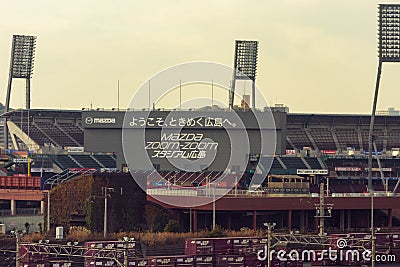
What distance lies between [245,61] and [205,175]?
1510 inches

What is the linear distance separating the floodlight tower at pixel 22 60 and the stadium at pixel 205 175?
8.4 inches

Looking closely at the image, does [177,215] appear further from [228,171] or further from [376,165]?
[376,165]

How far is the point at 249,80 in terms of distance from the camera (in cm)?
14525

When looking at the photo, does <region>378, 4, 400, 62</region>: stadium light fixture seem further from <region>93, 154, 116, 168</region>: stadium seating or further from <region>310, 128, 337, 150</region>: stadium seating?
<region>93, 154, 116, 168</region>: stadium seating

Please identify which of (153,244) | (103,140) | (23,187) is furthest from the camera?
(103,140)

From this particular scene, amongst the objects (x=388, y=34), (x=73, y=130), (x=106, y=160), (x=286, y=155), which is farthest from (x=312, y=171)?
(x=73, y=130)

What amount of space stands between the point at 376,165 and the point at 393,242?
6396 centimetres

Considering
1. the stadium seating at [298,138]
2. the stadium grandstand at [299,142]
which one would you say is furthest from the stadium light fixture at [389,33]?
the stadium seating at [298,138]

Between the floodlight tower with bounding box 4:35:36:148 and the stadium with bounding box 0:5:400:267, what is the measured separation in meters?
0.21

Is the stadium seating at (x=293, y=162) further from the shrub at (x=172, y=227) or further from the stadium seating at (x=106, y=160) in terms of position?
the shrub at (x=172, y=227)

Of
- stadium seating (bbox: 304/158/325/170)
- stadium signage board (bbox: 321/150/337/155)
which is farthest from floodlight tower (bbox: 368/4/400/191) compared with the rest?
stadium signage board (bbox: 321/150/337/155)

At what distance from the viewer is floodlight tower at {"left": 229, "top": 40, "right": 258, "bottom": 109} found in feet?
474

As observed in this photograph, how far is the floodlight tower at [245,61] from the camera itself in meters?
145

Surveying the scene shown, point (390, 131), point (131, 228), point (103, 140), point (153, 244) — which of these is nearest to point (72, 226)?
point (131, 228)
